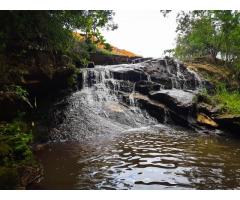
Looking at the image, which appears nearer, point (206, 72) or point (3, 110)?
point (3, 110)

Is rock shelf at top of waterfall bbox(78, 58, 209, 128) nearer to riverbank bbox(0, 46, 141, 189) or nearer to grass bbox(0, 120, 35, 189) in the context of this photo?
riverbank bbox(0, 46, 141, 189)

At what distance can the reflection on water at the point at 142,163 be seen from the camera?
20.1 feet

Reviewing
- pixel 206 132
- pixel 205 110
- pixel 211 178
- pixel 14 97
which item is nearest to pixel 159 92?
pixel 205 110

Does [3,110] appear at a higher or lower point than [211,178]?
higher

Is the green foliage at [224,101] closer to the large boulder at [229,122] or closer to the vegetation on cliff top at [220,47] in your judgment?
the vegetation on cliff top at [220,47]

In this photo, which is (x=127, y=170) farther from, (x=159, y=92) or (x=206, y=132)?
(x=159, y=92)

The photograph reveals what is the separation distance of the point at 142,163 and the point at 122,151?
1.28m

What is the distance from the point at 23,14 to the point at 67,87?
255 inches

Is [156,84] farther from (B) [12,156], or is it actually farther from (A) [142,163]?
(B) [12,156]

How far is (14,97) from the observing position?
9492mm

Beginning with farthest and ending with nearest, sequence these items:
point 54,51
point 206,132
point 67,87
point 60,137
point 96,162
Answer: point 67,87 → point 206,132 → point 54,51 → point 60,137 → point 96,162

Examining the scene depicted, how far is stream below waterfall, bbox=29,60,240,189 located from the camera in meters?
6.27

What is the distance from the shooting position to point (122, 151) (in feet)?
28.6

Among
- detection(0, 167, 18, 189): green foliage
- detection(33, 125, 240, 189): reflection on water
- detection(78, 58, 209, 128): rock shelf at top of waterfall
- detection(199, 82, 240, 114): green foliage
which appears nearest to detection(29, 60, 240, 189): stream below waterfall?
detection(33, 125, 240, 189): reflection on water
